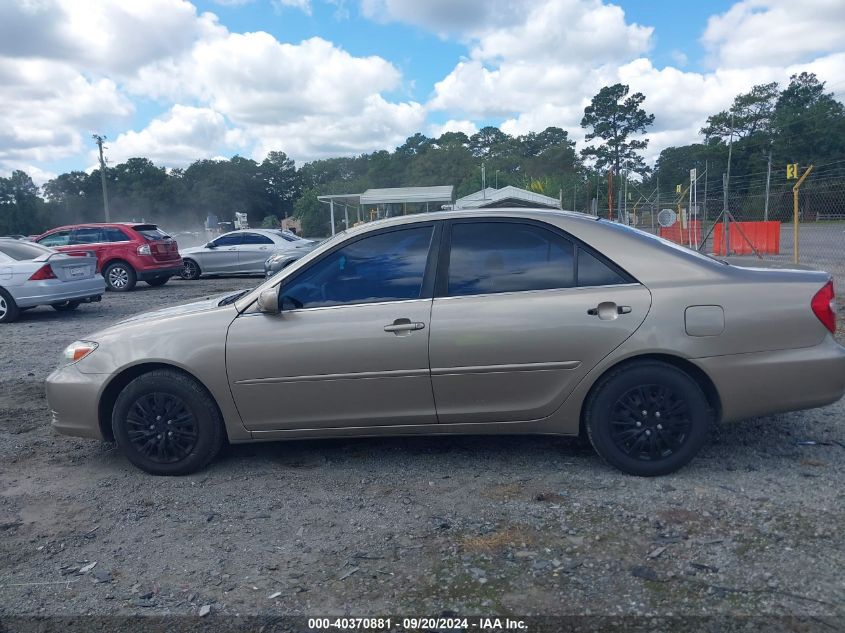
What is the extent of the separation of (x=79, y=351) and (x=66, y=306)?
29.0ft

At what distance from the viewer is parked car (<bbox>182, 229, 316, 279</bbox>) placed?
19.1 m

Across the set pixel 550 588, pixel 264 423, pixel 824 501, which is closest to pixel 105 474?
pixel 264 423

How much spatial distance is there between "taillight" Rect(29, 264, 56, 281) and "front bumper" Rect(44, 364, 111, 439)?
7.56 m

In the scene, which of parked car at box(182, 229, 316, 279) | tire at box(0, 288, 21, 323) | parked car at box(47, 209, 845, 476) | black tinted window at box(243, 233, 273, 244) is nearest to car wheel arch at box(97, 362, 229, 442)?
parked car at box(47, 209, 845, 476)

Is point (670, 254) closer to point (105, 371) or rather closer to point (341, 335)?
point (341, 335)

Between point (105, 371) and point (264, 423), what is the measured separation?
1055 mm

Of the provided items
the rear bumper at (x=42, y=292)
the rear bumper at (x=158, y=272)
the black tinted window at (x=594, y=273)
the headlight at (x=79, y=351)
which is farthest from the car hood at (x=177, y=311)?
the rear bumper at (x=158, y=272)

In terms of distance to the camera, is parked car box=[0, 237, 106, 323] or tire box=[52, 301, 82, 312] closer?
parked car box=[0, 237, 106, 323]

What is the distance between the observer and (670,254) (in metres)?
4.12

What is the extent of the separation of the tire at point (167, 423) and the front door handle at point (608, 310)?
2350 mm

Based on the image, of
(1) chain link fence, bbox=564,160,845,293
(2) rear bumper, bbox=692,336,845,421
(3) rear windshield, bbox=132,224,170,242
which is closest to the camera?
(2) rear bumper, bbox=692,336,845,421

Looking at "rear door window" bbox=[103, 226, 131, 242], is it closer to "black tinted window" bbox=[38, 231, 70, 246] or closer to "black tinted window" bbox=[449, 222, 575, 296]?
"black tinted window" bbox=[38, 231, 70, 246]

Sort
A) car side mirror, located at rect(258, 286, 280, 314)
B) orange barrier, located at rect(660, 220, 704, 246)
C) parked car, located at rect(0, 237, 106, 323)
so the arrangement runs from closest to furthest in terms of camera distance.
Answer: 1. car side mirror, located at rect(258, 286, 280, 314)
2. parked car, located at rect(0, 237, 106, 323)
3. orange barrier, located at rect(660, 220, 704, 246)

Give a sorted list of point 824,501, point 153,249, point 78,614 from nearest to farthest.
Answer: point 78,614 → point 824,501 → point 153,249
